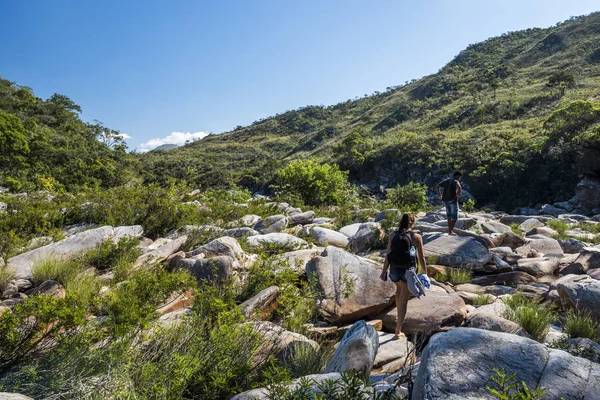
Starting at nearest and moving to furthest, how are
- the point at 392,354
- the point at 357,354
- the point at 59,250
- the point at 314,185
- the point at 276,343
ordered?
the point at 357,354 < the point at 276,343 < the point at 392,354 < the point at 59,250 < the point at 314,185

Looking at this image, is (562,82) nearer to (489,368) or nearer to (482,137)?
(482,137)

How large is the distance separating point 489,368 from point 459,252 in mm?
5267

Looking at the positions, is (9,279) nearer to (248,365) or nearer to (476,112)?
(248,365)

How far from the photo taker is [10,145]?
21.4 meters

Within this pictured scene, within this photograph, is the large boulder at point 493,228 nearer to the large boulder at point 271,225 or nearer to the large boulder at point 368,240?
the large boulder at point 368,240

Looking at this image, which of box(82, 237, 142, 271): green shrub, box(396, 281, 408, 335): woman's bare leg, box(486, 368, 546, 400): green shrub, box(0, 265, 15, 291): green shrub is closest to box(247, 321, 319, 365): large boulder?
box(396, 281, 408, 335): woman's bare leg

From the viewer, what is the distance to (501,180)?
23.4 meters

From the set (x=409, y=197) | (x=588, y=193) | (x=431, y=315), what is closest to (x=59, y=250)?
(x=431, y=315)

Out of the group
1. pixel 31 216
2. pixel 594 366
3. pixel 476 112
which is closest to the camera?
pixel 594 366

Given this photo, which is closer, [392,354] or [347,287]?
[392,354]

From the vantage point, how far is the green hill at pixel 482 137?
902 inches

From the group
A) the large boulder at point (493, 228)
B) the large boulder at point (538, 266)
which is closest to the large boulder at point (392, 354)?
the large boulder at point (538, 266)

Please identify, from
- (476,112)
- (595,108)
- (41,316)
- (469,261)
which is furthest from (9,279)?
(476,112)

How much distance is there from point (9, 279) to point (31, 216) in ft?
11.0
